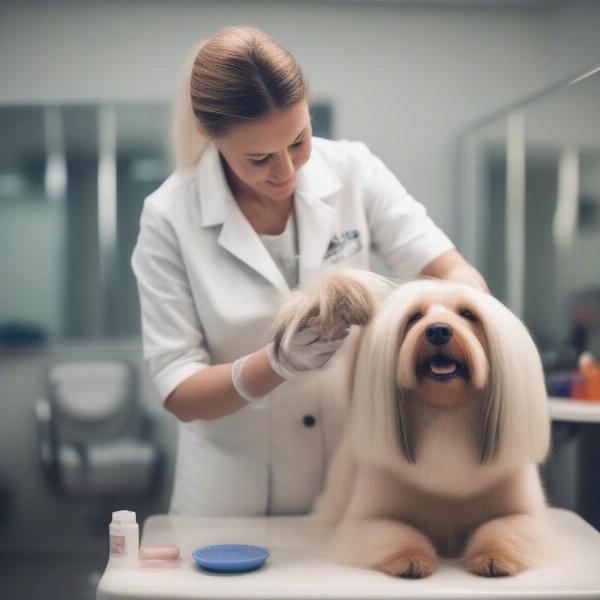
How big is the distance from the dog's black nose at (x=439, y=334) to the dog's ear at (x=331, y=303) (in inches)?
5.6

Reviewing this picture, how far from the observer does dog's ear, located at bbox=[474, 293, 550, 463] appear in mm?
1302

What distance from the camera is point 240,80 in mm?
1484

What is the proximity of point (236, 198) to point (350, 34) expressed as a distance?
7.45 ft

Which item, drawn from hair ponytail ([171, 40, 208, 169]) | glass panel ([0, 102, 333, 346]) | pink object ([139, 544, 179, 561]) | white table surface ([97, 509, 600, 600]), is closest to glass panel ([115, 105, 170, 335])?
glass panel ([0, 102, 333, 346])

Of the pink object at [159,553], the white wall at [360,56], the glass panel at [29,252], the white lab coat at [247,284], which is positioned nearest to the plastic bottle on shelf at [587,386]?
the white wall at [360,56]

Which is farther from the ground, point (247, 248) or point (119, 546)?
point (247, 248)

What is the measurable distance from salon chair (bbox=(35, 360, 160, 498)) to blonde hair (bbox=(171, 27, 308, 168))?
2.40 metres

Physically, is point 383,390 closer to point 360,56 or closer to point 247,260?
point 247,260

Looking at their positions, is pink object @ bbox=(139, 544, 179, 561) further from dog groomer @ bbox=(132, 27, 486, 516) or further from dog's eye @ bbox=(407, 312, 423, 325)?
dog's eye @ bbox=(407, 312, 423, 325)

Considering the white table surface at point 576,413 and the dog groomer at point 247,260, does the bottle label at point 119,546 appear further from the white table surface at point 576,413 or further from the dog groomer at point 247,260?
the white table surface at point 576,413

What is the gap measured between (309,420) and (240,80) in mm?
704

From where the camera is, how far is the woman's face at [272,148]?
60.0 inches

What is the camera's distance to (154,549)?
140 cm

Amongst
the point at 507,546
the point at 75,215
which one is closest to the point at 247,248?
the point at 507,546
